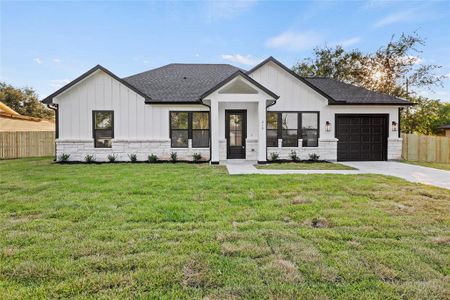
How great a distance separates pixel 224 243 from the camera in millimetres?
3152

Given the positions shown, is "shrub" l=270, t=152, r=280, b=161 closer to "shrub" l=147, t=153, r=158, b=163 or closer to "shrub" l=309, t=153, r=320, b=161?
"shrub" l=309, t=153, r=320, b=161

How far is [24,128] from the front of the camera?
65.5 ft

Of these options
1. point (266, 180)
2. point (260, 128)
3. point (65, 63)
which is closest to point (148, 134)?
point (260, 128)

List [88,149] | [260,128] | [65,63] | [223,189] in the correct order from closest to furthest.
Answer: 1. [223,189]
2. [260,128]
3. [88,149]
4. [65,63]

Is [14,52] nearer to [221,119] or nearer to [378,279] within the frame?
[221,119]

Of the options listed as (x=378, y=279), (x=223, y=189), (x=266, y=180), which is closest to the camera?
(x=378, y=279)

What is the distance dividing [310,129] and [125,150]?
358 inches

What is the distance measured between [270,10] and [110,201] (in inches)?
552

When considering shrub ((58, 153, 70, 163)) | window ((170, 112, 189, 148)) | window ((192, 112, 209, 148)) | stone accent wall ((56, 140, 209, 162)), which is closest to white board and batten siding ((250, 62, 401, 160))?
window ((192, 112, 209, 148))

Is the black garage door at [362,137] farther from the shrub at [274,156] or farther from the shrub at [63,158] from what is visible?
the shrub at [63,158]

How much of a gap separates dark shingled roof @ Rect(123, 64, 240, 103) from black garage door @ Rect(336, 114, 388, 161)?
261 inches

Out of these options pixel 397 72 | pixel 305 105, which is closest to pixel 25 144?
pixel 305 105

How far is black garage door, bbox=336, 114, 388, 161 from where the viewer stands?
41.6 feet

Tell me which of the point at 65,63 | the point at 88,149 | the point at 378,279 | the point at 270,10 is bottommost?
the point at 378,279
